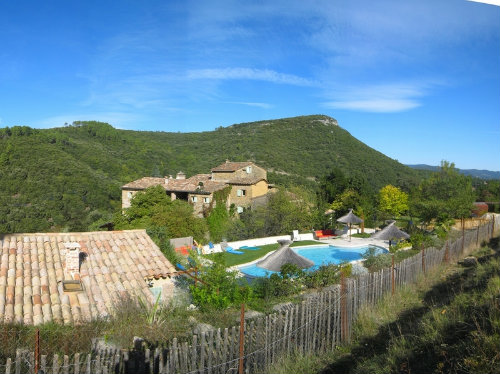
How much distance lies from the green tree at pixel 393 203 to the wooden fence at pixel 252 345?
27698 mm

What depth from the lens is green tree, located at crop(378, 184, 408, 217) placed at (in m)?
33.6

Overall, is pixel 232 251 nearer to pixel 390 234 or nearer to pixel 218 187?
pixel 390 234

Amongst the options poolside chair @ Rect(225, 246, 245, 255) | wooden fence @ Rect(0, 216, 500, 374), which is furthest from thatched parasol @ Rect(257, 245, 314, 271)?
poolside chair @ Rect(225, 246, 245, 255)

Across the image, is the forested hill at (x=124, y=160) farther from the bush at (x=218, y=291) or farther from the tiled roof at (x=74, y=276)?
the bush at (x=218, y=291)

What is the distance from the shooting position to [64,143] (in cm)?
4594

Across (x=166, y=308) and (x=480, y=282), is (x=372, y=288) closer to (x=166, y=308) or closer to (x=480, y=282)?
(x=480, y=282)

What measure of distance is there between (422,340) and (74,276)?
662 cm

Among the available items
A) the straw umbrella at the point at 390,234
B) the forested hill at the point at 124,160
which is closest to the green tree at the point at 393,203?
the forested hill at the point at 124,160

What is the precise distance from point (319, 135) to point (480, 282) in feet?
196

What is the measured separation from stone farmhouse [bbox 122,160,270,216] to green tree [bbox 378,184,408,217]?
10533 millimetres

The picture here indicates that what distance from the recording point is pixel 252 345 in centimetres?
446

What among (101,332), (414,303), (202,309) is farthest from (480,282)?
(101,332)

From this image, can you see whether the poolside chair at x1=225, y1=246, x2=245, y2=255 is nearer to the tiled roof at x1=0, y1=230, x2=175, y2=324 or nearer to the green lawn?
the green lawn

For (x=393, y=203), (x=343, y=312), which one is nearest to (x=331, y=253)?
(x=343, y=312)
